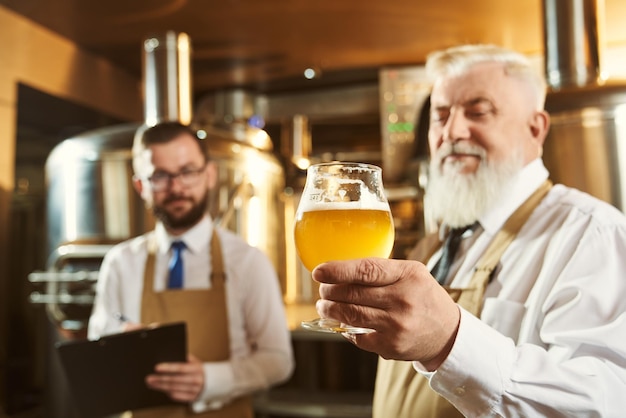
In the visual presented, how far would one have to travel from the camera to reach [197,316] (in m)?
1.94

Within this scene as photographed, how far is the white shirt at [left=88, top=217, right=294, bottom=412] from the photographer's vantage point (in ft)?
6.49

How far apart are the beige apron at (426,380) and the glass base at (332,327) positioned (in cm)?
41

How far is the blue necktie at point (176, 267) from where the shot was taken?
6.47 feet

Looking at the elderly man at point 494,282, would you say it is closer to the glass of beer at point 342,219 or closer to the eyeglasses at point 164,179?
the glass of beer at point 342,219

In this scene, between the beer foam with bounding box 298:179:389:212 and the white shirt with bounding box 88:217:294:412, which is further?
the white shirt with bounding box 88:217:294:412

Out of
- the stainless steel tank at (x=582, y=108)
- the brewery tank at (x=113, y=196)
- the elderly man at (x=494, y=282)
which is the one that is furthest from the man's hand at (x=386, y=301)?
the brewery tank at (x=113, y=196)

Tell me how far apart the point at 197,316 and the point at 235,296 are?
145mm

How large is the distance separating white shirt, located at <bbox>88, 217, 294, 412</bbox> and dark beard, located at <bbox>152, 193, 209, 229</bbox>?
2.8 inches

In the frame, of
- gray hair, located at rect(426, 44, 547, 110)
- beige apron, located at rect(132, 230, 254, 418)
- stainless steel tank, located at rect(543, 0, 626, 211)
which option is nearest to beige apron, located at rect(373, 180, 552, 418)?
gray hair, located at rect(426, 44, 547, 110)

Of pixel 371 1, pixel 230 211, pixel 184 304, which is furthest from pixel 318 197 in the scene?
pixel 371 1

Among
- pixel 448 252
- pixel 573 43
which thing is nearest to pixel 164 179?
pixel 448 252

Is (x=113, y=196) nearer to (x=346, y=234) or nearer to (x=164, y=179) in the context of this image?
(x=164, y=179)

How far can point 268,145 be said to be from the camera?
426cm

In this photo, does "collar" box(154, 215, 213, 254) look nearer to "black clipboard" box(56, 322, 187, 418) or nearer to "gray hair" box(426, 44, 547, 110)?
"black clipboard" box(56, 322, 187, 418)
